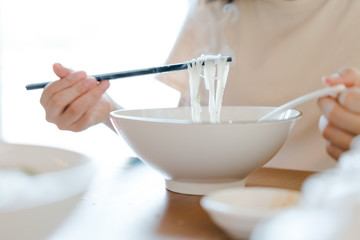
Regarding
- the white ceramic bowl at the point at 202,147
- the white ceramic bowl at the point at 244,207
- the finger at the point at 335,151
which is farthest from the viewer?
the finger at the point at 335,151

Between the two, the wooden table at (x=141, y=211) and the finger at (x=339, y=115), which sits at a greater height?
the finger at (x=339, y=115)

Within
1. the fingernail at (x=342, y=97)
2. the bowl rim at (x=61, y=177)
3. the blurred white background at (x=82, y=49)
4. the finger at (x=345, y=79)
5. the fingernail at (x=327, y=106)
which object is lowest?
the blurred white background at (x=82, y=49)

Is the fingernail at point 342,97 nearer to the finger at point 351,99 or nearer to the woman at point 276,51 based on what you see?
the finger at point 351,99

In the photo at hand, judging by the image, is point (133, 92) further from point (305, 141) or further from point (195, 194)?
point (195, 194)

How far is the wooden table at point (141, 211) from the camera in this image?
0.54 meters

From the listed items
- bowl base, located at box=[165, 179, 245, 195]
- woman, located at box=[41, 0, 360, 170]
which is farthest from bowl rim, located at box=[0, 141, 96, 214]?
woman, located at box=[41, 0, 360, 170]

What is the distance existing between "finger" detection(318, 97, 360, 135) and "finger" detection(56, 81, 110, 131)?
0.49 m

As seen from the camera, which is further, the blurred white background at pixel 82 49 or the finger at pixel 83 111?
the blurred white background at pixel 82 49

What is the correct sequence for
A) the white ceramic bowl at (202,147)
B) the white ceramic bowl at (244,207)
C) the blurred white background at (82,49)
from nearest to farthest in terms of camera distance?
the white ceramic bowl at (244,207)
the white ceramic bowl at (202,147)
the blurred white background at (82,49)

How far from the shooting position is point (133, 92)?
2736 mm

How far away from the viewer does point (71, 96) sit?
1023 millimetres

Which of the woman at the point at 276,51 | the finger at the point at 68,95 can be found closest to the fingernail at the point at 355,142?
the woman at the point at 276,51

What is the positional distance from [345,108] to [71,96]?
0.58 meters

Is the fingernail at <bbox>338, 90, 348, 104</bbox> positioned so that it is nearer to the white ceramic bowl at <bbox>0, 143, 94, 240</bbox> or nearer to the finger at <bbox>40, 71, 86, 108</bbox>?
the white ceramic bowl at <bbox>0, 143, 94, 240</bbox>
